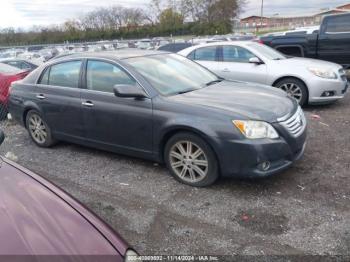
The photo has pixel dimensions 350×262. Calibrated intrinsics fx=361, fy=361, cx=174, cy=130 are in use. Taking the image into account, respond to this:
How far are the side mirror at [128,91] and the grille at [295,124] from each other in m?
1.66

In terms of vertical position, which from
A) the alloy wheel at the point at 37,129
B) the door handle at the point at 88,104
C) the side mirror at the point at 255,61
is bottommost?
the alloy wheel at the point at 37,129

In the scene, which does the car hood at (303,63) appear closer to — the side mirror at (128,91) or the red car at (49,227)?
the side mirror at (128,91)

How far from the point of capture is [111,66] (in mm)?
4758

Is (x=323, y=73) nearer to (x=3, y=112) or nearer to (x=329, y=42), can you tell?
(x=329, y=42)

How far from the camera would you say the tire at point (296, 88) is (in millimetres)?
7418

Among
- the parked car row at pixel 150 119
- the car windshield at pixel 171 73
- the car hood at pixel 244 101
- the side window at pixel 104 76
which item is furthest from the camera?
the side window at pixel 104 76

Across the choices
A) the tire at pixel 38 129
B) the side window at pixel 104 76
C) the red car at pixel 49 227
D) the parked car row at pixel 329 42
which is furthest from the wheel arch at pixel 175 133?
the parked car row at pixel 329 42

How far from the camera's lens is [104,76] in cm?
485

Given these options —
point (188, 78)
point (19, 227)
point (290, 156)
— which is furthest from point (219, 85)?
point (19, 227)

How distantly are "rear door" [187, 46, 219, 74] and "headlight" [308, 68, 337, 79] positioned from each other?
2.14m

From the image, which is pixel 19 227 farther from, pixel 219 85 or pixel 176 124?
pixel 219 85

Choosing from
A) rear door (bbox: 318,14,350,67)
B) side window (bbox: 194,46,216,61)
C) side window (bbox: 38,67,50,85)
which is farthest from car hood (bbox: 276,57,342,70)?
side window (bbox: 38,67,50,85)

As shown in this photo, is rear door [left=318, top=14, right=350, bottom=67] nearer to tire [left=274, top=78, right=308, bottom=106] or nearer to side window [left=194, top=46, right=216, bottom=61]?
tire [left=274, top=78, right=308, bottom=106]

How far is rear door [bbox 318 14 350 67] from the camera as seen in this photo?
33.1ft
